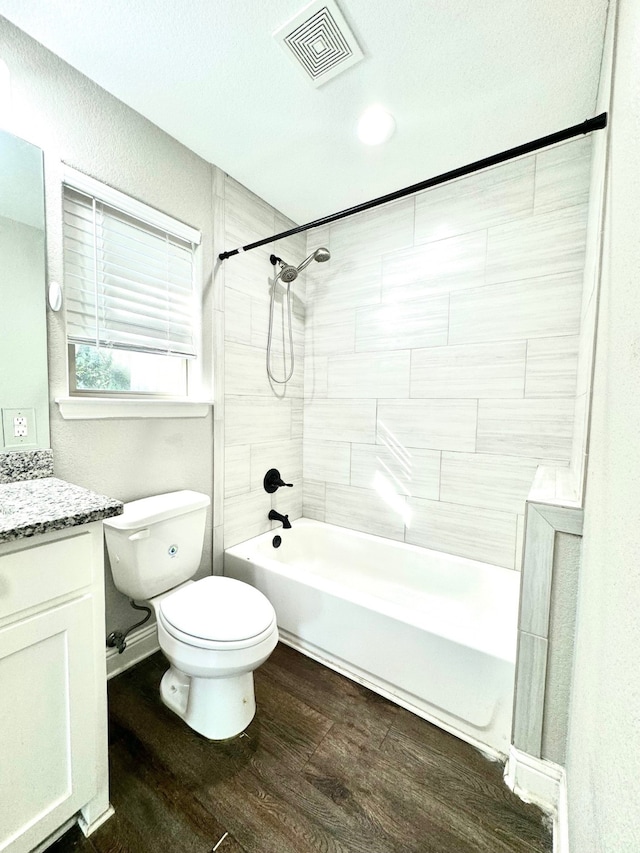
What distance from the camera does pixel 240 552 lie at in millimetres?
1999

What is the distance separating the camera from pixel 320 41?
1.23 meters

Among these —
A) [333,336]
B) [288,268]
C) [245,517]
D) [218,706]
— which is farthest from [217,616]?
[288,268]

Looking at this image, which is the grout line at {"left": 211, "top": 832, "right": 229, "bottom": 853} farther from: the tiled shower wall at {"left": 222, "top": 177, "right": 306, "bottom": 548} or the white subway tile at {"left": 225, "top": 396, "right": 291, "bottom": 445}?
the white subway tile at {"left": 225, "top": 396, "right": 291, "bottom": 445}

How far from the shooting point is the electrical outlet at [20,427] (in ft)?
4.08

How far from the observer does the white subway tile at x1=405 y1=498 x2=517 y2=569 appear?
73.2 inches

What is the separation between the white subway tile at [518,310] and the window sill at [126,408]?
147cm

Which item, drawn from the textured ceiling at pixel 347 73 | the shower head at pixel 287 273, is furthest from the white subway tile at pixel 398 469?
the textured ceiling at pixel 347 73

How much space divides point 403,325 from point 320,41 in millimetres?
1277

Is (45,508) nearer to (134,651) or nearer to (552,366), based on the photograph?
(134,651)

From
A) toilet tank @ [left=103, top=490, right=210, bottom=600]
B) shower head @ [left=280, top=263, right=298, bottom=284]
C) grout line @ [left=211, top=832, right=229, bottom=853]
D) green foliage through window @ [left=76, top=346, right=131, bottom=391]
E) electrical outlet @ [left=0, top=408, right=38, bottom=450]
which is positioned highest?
shower head @ [left=280, top=263, right=298, bottom=284]

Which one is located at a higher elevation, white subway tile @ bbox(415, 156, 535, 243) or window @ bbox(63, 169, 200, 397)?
white subway tile @ bbox(415, 156, 535, 243)

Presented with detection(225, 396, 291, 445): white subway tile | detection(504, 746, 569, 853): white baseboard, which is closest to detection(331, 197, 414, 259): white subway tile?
detection(225, 396, 291, 445): white subway tile

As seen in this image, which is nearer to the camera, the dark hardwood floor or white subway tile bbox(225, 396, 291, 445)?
the dark hardwood floor

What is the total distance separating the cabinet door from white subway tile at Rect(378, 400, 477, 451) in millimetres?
1716
